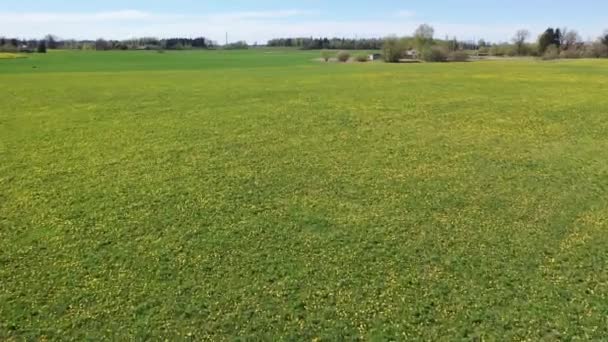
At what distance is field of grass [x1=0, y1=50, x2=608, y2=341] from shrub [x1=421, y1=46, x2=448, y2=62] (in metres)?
75.3

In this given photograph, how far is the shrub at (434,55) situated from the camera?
88562 mm

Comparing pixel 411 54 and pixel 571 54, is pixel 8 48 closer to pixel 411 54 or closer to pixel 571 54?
pixel 411 54

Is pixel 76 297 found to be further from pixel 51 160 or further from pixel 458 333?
pixel 51 160

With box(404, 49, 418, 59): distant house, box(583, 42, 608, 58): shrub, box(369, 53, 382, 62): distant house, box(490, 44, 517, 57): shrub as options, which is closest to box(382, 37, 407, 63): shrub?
box(404, 49, 418, 59): distant house

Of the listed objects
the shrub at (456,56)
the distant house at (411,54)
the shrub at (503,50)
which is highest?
the shrub at (503,50)

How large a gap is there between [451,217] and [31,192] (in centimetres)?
808

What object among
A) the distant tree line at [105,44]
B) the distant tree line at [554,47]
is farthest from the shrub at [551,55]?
the distant tree line at [105,44]

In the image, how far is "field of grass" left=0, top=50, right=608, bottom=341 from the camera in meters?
5.63

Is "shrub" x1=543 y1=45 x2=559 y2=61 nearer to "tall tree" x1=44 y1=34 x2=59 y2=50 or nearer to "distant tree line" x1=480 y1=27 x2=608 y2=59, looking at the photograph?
"distant tree line" x1=480 y1=27 x2=608 y2=59

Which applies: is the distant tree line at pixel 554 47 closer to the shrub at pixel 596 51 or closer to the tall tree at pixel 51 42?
the shrub at pixel 596 51

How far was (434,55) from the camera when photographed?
8881cm

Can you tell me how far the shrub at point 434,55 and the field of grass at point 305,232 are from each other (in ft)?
247

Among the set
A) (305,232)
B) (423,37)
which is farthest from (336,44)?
(305,232)

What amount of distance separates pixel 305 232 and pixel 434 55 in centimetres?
8681
